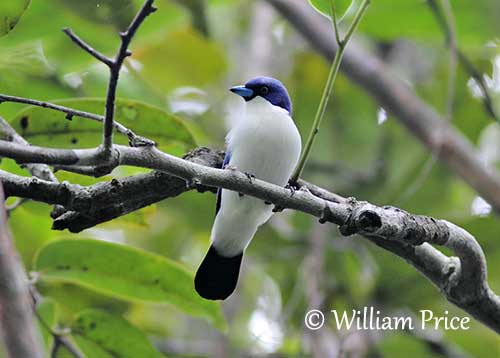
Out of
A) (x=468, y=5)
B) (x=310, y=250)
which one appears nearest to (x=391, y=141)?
(x=310, y=250)

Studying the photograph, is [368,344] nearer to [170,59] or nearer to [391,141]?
[391,141]

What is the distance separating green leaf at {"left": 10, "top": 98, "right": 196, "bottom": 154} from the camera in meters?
1.90

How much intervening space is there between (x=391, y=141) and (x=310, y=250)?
2.80 ft

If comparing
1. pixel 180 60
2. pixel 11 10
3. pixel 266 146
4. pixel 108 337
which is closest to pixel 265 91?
pixel 266 146

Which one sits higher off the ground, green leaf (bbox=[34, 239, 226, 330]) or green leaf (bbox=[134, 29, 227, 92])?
green leaf (bbox=[134, 29, 227, 92])

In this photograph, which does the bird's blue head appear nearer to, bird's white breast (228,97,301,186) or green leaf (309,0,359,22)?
bird's white breast (228,97,301,186)

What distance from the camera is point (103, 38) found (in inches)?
106

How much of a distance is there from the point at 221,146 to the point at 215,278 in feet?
6.69

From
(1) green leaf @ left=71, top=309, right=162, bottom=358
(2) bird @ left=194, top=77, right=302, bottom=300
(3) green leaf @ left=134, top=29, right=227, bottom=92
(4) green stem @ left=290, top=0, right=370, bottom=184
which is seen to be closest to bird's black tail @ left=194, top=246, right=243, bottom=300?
(2) bird @ left=194, top=77, right=302, bottom=300

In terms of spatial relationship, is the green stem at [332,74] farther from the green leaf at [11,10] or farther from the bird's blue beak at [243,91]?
the bird's blue beak at [243,91]

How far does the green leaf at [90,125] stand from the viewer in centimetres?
190

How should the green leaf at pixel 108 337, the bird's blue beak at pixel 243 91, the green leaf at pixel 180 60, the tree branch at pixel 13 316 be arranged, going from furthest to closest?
1. the green leaf at pixel 180 60
2. the bird's blue beak at pixel 243 91
3. the green leaf at pixel 108 337
4. the tree branch at pixel 13 316

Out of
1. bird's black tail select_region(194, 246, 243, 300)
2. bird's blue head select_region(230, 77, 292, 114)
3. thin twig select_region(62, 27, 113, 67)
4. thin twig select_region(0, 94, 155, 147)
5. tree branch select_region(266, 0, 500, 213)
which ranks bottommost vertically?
bird's black tail select_region(194, 246, 243, 300)

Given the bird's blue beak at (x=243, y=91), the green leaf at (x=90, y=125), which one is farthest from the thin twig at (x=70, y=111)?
the bird's blue beak at (x=243, y=91)
